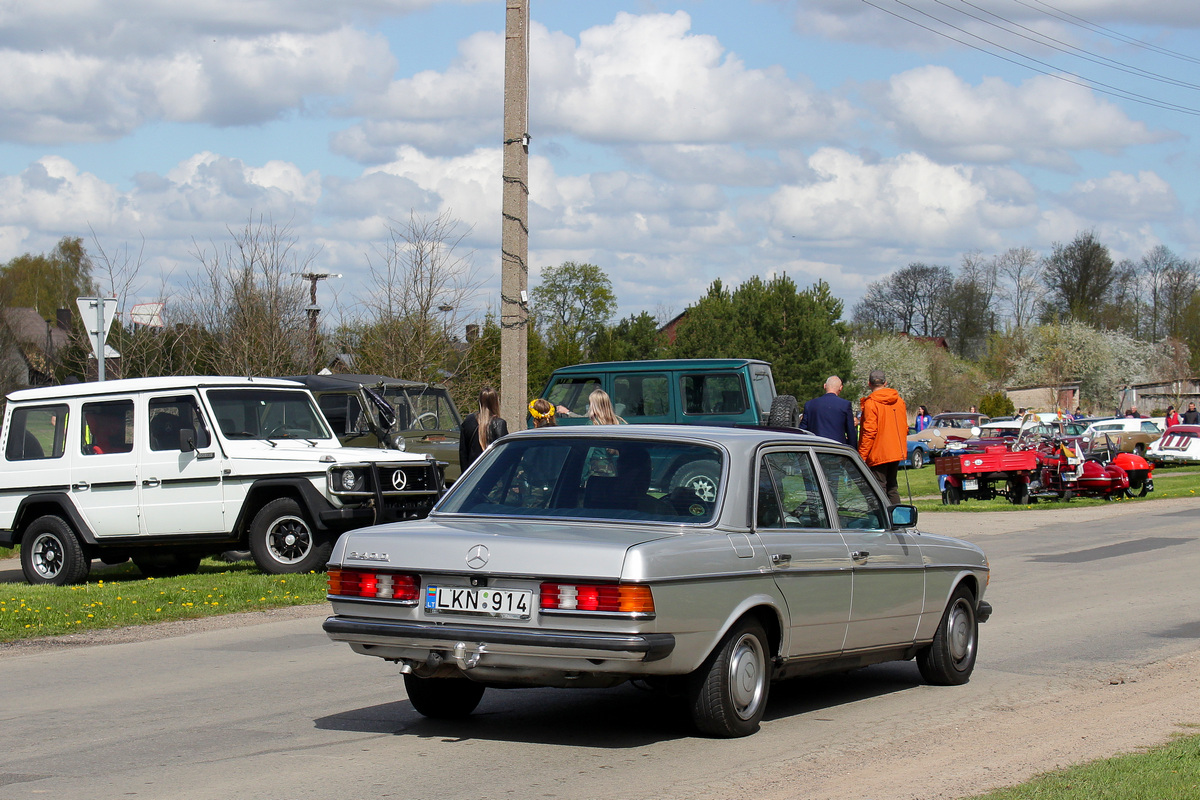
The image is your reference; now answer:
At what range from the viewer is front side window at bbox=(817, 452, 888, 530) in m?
7.13

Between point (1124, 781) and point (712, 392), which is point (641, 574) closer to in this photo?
point (1124, 781)

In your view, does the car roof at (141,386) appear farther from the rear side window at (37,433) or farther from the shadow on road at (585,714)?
the shadow on road at (585,714)

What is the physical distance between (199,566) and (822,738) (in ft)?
35.0

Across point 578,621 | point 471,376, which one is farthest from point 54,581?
point 471,376

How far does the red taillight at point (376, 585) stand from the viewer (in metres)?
5.96

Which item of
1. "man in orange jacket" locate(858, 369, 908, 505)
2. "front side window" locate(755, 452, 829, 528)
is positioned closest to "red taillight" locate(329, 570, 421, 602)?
"front side window" locate(755, 452, 829, 528)

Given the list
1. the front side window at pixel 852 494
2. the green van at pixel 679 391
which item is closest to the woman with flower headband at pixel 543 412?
the green van at pixel 679 391

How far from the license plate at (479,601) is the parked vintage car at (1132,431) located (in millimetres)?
36942

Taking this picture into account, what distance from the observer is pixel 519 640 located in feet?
18.4

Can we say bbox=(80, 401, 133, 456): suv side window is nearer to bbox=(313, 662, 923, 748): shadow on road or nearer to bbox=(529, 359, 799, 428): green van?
bbox=(529, 359, 799, 428): green van

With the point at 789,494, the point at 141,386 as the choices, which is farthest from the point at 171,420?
the point at 789,494

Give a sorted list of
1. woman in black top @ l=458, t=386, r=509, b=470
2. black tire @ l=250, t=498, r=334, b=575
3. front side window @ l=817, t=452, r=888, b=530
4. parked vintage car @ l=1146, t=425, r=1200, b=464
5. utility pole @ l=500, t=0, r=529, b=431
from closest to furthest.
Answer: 1. front side window @ l=817, t=452, r=888, b=530
2. black tire @ l=250, t=498, r=334, b=575
3. woman in black top @ l=458, t=386, r=509, b=470
4. utility pole @ l=500, t=0, r=529, b=431
5. parked vintage car @ l=1146, t=425, r=1200, b=464

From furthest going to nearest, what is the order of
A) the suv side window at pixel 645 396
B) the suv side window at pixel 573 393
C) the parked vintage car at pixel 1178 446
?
the parked vintage car at pixel 1178 446
the suv side window at pixel 573 393
the suv side window at pixel 645 396

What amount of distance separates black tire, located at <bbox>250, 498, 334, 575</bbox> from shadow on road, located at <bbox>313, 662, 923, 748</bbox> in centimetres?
565
